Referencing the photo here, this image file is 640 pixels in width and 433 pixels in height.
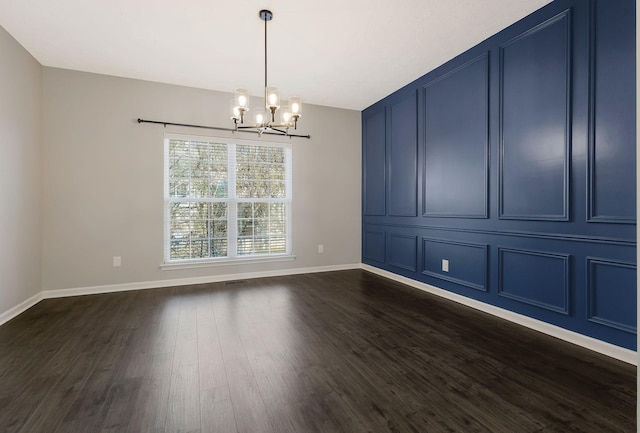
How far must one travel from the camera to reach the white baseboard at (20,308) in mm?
2818

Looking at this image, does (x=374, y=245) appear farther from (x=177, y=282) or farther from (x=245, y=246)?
(x=177, y=282)

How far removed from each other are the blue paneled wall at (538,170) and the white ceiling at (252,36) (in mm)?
396

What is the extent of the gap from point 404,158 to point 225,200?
8.69 ft

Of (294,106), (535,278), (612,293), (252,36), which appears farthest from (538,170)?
(252,36)

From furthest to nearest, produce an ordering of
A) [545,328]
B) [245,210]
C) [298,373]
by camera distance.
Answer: [245,210]
[545,328]
[298,373]

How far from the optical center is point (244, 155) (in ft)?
15.0

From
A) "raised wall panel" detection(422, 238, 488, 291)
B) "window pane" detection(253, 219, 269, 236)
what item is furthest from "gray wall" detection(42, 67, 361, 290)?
"raised wall panel" detection(422, 238, 488, 291)

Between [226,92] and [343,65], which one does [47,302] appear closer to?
[226,92]

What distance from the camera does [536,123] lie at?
264 centimetres

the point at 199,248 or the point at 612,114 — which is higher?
the point at 612,114

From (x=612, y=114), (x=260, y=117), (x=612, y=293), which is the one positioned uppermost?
(x=260, y=117)

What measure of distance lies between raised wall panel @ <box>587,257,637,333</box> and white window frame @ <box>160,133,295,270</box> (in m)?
3.54

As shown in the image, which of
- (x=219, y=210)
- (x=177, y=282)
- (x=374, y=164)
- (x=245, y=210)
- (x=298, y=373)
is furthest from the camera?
(x=374, y=164)

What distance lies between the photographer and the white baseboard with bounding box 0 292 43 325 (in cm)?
282
